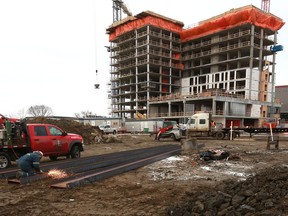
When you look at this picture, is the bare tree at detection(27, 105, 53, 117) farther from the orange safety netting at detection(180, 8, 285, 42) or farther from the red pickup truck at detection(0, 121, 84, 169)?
the red pickup truck at detection(0, 121, 84, 169)

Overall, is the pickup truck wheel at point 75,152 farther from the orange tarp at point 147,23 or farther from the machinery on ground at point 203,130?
the orange tarp at point 147,23

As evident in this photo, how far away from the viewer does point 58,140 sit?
13.5 metres

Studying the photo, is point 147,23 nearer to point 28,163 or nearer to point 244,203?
point 28,163

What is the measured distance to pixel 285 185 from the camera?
6.11 metres

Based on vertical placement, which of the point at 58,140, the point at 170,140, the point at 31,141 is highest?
the point at 31,141

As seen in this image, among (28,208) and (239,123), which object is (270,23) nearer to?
(239,123)

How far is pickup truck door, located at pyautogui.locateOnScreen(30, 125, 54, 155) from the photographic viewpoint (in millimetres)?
12218

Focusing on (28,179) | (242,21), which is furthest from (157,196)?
(242,21)

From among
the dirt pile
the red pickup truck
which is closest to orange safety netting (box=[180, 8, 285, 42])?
the red pickup truck

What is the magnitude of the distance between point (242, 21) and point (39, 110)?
8607cm

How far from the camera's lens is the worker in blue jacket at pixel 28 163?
27.9 ft

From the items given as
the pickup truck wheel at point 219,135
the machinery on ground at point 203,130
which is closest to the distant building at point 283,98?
the machinery on ground at point 203,130

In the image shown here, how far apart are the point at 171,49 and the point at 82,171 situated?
3010 inches

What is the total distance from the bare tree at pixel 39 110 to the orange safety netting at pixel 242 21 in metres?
72.0
